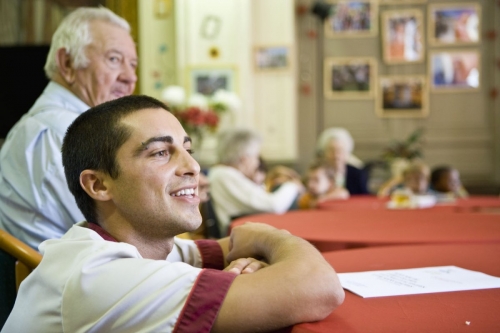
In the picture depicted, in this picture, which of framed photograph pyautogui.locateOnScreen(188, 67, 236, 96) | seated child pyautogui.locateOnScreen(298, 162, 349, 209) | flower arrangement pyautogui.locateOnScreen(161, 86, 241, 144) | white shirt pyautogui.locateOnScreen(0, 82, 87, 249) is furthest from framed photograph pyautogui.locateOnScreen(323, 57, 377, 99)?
white shirt pyautogui.locateOnScreen(0, 82, 87, 249)

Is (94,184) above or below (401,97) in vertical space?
below

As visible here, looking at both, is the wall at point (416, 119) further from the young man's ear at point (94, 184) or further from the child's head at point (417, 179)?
the young man's ear at point (94, 184)

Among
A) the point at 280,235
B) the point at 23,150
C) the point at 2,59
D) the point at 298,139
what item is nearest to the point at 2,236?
the point at 23,150

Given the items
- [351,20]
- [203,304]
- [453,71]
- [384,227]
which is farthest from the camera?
[351,20]

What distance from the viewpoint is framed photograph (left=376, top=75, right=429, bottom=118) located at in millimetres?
7477

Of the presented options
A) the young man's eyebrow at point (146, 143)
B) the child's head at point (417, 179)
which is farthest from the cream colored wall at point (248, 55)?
the young man's eyebrow at point (146, 143)

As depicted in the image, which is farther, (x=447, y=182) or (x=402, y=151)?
(x=402, y=151)

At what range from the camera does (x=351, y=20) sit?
758 cm

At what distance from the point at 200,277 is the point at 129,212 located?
264 mm

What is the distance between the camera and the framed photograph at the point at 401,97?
7.48 metres

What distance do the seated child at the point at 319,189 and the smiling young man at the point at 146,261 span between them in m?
3.23

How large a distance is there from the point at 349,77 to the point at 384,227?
18.3ft

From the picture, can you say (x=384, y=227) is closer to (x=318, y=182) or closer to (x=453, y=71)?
(x=318, y=182)

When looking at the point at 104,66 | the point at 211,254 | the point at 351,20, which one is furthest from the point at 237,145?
the point at 351,20
